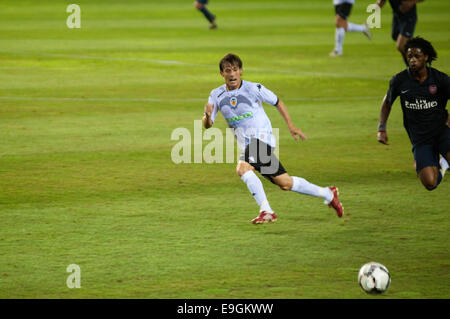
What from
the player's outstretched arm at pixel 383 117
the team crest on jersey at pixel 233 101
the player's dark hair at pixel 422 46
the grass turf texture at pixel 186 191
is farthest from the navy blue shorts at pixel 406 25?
the team crest on jersey at pixel 233 101

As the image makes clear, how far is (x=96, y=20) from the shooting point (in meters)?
27.4

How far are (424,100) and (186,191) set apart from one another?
107 inches

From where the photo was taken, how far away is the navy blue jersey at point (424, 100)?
7.86 metres

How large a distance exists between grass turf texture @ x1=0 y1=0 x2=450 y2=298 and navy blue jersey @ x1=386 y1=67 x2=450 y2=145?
2.66 feet

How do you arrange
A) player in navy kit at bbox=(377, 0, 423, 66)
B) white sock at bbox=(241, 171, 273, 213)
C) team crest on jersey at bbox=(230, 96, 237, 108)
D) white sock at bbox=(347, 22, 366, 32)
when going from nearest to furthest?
white sock at bbox=(241, 171, 273, 213) < team crest on jersey at bbox=(230, 96, 237, 108) < player in navy kit at bbox=(377, 0, 423, 66) < white sock at bbox=(347, 22, 366, 32)

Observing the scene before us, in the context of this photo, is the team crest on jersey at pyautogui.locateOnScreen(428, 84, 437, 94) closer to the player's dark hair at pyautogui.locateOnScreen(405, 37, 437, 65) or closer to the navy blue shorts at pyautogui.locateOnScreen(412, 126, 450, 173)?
the player's dark hair at pyautogui.locateOnScreen(405, 37, 437, 65)

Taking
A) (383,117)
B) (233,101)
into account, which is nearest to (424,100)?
(383,117)

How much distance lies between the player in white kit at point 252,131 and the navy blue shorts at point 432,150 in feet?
3.27

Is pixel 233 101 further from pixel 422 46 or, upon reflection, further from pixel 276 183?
pixel 422 46

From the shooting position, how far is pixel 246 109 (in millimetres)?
7703

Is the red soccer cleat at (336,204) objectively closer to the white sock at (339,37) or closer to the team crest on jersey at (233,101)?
the team crest on jersey at (233,101)

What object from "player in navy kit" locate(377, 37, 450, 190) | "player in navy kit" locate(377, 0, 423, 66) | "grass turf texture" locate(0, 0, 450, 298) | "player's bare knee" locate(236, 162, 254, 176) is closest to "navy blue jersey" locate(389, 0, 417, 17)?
A: "player in navy kit" locate(377, 0, 423, 66)

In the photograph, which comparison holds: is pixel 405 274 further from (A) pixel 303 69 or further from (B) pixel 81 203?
(A) pixel 303 69

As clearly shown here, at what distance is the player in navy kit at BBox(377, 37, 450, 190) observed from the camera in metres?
7.80
